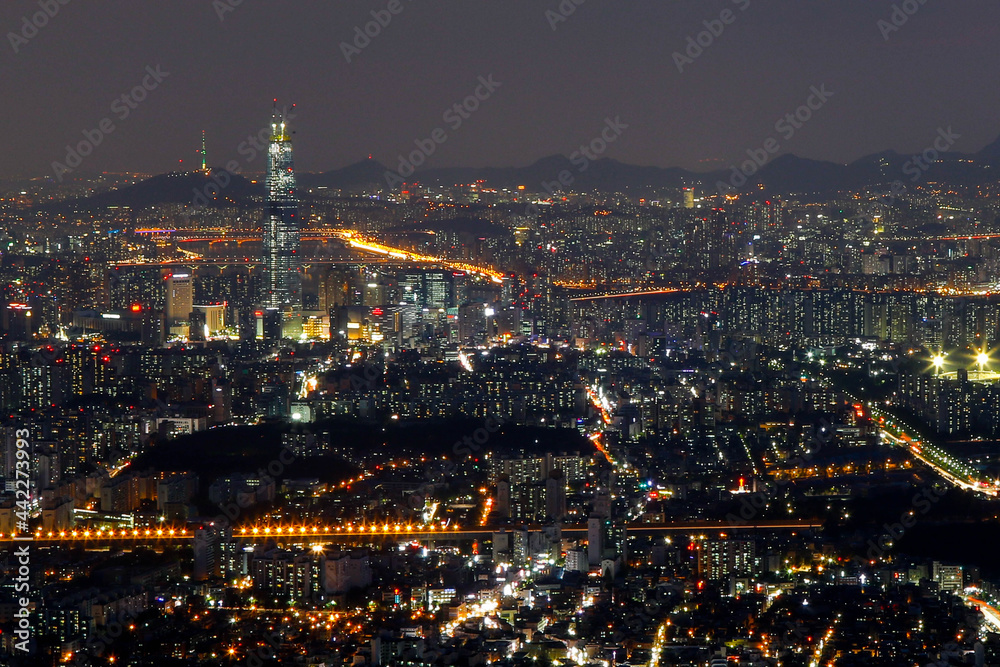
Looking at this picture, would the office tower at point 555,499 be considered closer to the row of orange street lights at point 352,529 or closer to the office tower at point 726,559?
the row of orange street lights at point 352,529

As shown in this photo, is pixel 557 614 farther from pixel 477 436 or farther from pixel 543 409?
pixel 543 409

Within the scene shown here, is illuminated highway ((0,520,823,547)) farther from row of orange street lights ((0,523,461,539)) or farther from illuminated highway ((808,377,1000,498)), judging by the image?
illuminated highway ((808,377,1000,498))

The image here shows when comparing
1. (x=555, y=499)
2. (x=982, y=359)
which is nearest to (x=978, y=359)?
(x=982, y=359)

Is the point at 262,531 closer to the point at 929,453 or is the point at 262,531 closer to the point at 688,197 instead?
the point at 929,453

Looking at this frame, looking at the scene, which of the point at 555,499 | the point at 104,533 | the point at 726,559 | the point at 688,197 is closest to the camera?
the point at 726,559

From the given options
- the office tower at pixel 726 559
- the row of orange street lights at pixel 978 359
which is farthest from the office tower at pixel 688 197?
the office tower at pixel 726 559
